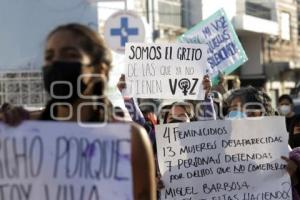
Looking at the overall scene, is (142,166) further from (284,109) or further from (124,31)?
Result: (124,31)

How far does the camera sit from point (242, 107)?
421 centimetres

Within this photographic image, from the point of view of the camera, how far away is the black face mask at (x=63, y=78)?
2271mm

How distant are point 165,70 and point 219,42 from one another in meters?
2.21

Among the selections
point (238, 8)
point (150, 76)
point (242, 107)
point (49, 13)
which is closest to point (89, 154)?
point (242, 107)

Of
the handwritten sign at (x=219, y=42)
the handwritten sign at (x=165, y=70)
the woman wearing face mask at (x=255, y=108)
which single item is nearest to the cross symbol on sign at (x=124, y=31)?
the handwritten sign at (x=219, y=42)

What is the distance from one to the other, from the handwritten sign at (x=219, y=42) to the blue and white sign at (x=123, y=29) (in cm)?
147

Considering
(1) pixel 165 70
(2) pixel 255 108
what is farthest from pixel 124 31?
(2) pixel 255 108

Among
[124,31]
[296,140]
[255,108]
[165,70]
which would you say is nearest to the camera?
[255,108]

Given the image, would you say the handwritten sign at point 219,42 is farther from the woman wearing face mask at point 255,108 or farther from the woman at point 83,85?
the woman at point 83,85

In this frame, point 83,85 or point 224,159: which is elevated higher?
point 83,85

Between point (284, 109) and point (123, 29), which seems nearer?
point (284, 109)

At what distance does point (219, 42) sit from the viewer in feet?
25.4

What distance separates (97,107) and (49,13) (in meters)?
12.1

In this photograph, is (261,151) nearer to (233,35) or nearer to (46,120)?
(46,120)
